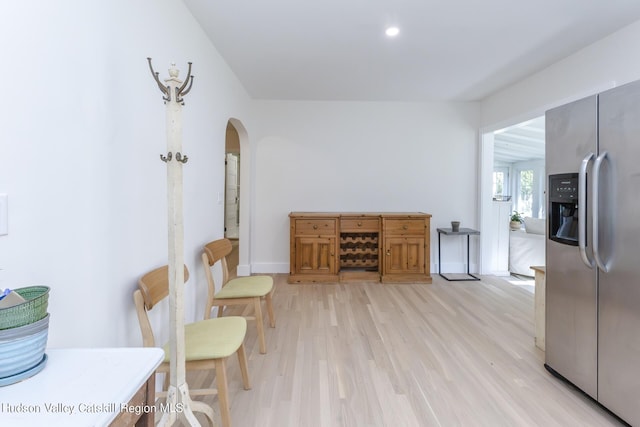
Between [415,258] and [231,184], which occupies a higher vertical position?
[231,184]

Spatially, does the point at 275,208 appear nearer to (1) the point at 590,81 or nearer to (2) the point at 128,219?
(2) the point at 128,219

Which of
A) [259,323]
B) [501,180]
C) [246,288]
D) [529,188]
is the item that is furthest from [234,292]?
[501,180]

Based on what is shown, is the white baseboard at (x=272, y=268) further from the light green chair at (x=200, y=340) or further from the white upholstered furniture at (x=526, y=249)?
the white upholstered furniture at (x=526, y=249)

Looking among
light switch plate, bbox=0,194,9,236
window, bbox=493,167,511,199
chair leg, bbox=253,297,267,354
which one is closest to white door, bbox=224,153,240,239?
chair leg, bbox=253,297,267,354

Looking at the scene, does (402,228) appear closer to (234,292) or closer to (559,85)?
(559,85)

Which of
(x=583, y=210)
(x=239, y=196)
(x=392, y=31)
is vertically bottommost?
(x=583, y=210)

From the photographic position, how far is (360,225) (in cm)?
418

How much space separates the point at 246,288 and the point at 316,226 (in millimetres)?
1732

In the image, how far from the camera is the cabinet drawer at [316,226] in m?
4.02

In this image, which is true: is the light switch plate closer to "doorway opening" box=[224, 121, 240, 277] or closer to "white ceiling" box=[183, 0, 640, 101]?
"white ceiling" box=[183, 0, 640, 101]

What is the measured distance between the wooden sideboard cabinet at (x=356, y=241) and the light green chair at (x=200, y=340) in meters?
2.32

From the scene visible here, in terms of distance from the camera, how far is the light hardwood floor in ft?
5.53

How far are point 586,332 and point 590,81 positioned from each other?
239cm

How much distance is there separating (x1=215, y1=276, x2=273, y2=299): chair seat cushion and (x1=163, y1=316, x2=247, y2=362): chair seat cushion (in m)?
0.50
